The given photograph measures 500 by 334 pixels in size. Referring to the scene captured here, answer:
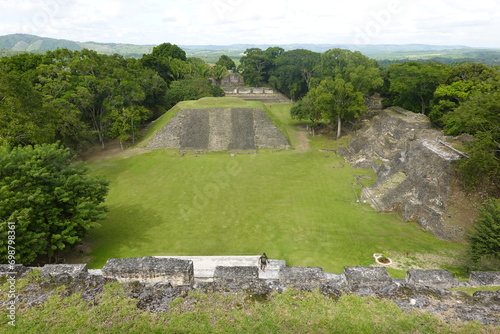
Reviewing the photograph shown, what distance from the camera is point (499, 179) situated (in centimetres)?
1553

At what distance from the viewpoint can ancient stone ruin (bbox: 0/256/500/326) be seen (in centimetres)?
723

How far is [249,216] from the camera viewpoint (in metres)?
17.4

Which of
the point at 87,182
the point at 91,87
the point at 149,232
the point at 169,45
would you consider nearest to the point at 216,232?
the point at 149,232

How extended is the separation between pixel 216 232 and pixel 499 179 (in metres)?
16.0

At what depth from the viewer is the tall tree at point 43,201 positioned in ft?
36.3

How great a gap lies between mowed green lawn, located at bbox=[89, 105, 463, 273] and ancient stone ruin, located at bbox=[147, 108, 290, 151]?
446 cm

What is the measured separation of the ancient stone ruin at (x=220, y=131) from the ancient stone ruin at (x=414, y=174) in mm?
9200

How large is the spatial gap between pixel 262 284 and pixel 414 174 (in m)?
15.3

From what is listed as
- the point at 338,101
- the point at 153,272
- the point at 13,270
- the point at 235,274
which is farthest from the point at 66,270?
the point at 338,101

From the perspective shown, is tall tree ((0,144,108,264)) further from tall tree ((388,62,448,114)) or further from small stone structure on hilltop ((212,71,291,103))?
small stone structure on hilltop ((212,71,291,103))

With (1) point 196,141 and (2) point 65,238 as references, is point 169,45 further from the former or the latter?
(2) point 65,238

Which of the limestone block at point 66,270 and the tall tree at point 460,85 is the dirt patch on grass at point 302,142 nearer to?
the tall tree at point 460,85

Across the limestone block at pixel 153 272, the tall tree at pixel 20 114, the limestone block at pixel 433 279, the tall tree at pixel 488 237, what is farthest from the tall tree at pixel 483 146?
the tall tree at pixel 20 114

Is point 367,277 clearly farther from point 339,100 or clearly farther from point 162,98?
point 162,98
